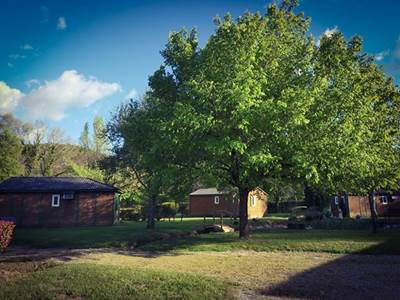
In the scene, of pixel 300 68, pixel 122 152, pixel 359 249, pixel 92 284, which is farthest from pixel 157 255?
pixel 122 152

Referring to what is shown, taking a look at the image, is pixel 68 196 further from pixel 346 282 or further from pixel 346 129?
pixel 346 282

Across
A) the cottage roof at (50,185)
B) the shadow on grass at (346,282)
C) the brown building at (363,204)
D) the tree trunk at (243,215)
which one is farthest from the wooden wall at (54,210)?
the brown building at (363,204)

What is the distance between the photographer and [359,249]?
17.5 m

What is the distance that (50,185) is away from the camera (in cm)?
3631

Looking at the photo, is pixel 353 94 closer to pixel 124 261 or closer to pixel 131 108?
pixel 124 261

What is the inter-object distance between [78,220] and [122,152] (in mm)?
8841

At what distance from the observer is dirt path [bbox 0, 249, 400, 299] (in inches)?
395

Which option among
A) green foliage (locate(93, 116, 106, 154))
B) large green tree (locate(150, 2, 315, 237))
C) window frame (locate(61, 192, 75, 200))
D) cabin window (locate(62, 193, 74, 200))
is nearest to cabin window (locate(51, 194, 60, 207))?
window frame (locate(61, 192, 75, 200))

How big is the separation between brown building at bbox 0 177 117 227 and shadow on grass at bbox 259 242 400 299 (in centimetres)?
2716

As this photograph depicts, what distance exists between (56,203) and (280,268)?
1132 inches

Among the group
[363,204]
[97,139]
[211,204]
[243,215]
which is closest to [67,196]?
[243,215]

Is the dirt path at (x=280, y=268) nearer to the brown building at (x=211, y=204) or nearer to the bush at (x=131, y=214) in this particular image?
the bush at (x=131, y=214)

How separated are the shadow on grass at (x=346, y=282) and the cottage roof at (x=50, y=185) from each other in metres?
27.8

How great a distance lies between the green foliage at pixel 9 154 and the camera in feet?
169
